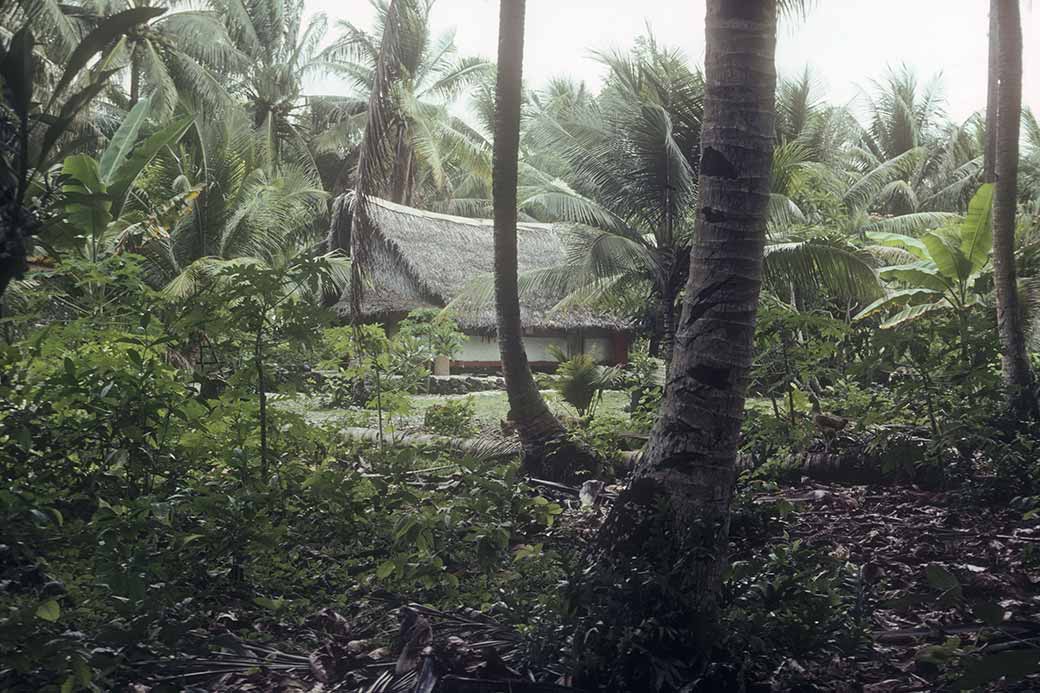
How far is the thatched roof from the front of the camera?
1950cm

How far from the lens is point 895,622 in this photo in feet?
11.9

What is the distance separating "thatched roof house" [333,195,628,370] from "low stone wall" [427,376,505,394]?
1575 mm

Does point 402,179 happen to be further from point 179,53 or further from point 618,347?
→ point 618,347

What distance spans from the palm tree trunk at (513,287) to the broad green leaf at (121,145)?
16.3ft

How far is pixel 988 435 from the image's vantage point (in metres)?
5.80

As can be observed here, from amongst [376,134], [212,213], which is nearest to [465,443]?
[376,134]

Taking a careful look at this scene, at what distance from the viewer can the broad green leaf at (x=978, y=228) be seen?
9.09 m

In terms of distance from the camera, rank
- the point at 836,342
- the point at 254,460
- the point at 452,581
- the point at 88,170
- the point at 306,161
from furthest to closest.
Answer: the point at 306,161 < the point at 88,170 < the point at 836,342 < the point at 254,460 < the point at 452,581

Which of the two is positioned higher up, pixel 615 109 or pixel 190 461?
pixel 615 109

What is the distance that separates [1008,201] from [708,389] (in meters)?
5.14

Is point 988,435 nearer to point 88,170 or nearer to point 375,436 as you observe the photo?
point 375,436

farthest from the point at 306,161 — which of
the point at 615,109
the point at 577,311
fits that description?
the point at 615,109

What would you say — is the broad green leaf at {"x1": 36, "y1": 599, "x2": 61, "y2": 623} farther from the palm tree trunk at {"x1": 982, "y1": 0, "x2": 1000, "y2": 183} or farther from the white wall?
the white wall

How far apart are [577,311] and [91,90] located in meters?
18.6
